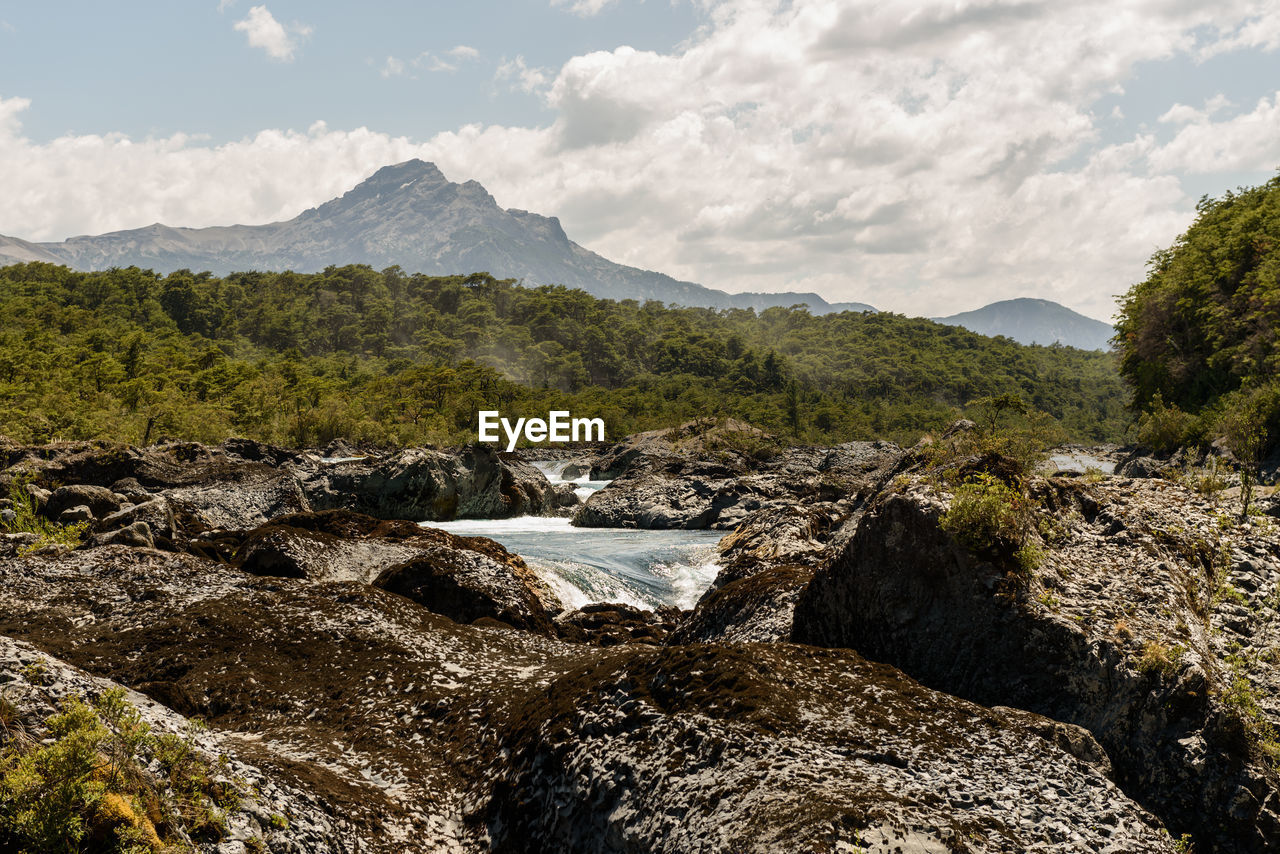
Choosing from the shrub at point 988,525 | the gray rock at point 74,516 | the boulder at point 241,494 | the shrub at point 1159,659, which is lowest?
the boulder at point 241,494

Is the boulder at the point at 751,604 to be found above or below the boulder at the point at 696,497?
above

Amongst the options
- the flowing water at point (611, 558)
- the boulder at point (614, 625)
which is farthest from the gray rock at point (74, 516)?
the boulder at point (614, 625)

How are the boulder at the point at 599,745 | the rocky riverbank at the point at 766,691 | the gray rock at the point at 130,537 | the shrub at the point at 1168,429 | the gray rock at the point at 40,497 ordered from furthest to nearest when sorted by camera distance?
the shrub at the point at 1168,429 < the gray rock at the point at 40,497 < the gray rock at the point at 130,537 < the rocky riverbank at the point at 766,691 < the boulder at the point at 599,745

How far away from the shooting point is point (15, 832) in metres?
3.29

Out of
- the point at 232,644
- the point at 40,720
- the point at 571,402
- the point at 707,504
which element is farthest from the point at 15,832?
the point at 571,402

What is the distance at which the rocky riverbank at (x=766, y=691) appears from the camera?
4.20m

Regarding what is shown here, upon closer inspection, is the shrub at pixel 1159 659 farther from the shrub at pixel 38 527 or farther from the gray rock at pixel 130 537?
the shrub at pixel 38 527

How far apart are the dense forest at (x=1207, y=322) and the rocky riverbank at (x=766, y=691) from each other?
22408 mm

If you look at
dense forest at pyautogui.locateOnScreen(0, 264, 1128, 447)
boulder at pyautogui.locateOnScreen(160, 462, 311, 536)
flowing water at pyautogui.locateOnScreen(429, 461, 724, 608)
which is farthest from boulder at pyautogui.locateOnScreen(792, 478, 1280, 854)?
dense forest at pyautogui.locateOnScreen(0, 264, 1128, 447)

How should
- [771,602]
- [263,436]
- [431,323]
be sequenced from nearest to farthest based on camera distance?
[771,602] → [263,436] → [431,323]

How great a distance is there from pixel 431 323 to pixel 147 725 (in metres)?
140

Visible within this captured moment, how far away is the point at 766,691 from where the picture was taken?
498 cm

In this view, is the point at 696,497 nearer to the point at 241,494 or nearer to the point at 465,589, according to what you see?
the point at 241,494

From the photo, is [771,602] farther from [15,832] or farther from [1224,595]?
[15,832]
